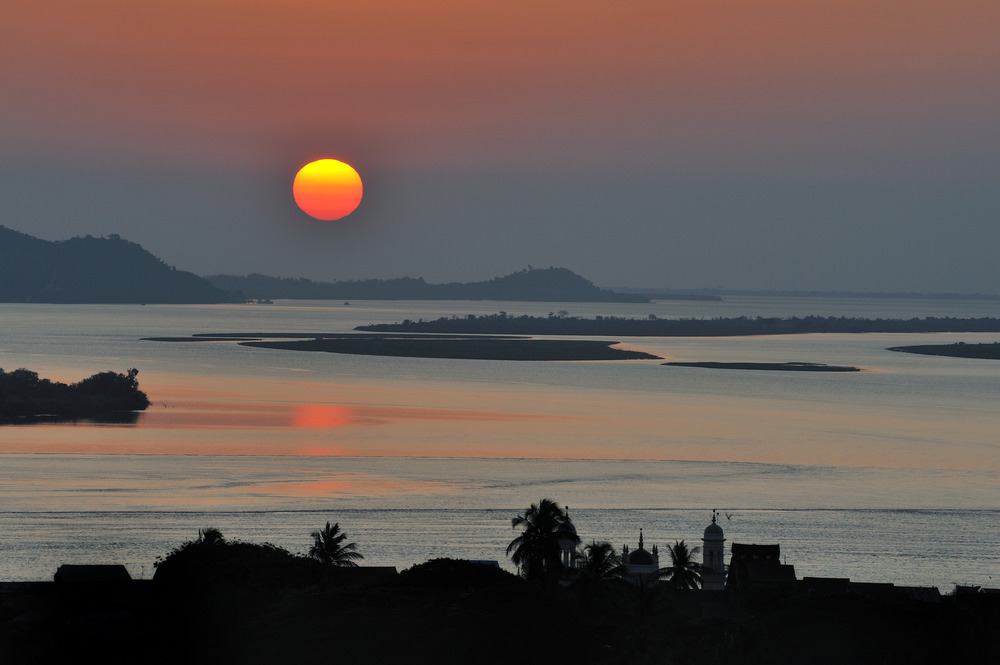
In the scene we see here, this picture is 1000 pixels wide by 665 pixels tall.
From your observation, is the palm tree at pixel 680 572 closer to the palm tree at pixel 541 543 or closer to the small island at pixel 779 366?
the palm tree at pixel 541 543

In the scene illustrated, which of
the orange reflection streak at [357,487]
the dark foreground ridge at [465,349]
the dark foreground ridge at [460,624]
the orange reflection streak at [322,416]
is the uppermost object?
the dark foreground ridge at [465,349]

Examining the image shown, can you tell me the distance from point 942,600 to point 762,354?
143 metres

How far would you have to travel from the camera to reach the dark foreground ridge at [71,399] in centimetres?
10231

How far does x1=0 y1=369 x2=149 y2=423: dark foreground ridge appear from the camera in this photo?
102312 millimetres

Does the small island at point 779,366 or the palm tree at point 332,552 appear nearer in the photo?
the palm tree at point 332,552

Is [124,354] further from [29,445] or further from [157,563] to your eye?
[157,563]

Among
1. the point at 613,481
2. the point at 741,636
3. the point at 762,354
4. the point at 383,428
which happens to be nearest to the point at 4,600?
the point at 741,636

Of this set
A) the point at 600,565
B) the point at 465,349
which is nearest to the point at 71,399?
the point at 600,565

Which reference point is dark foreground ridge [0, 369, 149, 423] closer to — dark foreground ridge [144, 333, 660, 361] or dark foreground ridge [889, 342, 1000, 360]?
dark foreground ridge [144, 333, 660, 361]

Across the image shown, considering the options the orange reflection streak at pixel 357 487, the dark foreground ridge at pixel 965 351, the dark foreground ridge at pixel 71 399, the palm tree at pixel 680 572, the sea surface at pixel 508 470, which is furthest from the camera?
the dark foreground ridge at pixel 965 351

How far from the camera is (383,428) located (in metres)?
92.4

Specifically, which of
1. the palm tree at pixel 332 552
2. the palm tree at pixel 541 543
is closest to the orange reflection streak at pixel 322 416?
the palm tree at pixel 332 552

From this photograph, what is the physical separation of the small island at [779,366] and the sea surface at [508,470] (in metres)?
21.3

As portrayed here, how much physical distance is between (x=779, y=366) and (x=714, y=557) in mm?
107692
